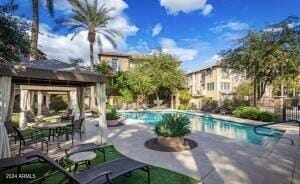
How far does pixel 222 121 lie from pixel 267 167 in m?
12.5

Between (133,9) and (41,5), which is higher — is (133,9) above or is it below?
above

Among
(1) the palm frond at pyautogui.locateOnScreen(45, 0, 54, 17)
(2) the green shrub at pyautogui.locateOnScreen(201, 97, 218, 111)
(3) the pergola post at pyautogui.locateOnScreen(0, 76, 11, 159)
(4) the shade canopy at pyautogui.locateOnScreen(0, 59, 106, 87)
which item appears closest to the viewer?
(3) the pergola post at pyautogui.locateOnScreen(0, 76, 11, 159)

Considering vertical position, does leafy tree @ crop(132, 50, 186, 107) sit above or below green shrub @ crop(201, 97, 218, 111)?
above

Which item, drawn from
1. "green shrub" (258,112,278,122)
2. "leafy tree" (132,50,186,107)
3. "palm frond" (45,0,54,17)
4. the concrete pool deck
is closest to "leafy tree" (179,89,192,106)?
"leafy tree" (132,50,186,107)

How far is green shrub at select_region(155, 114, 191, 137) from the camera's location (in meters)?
8.27

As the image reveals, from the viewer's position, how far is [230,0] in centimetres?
1648

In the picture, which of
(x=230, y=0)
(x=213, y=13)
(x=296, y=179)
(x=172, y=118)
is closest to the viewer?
(x=296, y=179)

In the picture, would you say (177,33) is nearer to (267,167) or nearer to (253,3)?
(253,3)

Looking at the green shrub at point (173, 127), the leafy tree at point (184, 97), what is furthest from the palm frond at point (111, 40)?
the green shrub at point (173, 127)

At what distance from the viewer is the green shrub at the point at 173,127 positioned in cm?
827

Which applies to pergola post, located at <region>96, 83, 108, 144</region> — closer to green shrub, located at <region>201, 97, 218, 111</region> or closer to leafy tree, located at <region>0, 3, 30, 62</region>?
leafy tree, located at <region>0, 3, 30, 62</region>

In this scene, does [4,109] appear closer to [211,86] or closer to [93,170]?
[93,170]

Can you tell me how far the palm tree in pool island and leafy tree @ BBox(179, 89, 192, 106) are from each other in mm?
12012

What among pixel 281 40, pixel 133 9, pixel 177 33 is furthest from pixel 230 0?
pixel 177 33
